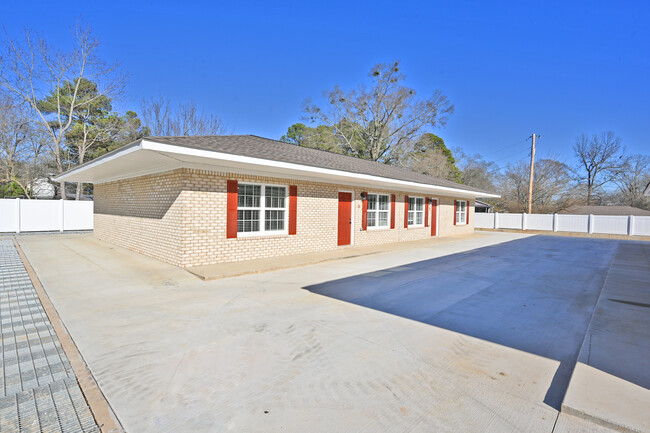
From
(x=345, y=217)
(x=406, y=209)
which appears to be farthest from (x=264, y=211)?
(x=406, y=209)

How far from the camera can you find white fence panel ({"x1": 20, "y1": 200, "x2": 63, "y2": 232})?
17.1 meters

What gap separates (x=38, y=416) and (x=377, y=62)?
105ft

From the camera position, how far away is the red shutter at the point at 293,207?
32.4 ft

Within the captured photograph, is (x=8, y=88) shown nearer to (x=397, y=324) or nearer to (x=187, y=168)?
(x=187, y=168)

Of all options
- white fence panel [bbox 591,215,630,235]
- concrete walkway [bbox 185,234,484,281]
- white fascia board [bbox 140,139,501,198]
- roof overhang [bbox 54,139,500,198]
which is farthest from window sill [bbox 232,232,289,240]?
white fence panel [bbox 591,215,630,235]

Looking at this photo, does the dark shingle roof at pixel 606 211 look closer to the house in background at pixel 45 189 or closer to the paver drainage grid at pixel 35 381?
the paver drainage grid at pixel 35 381

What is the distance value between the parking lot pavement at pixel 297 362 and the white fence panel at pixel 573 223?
22.0 m

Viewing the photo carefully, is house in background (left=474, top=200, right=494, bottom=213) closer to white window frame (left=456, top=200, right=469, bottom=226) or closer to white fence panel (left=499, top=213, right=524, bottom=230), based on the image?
white fence panel (left=499, top=213, right=524, bottom=230)

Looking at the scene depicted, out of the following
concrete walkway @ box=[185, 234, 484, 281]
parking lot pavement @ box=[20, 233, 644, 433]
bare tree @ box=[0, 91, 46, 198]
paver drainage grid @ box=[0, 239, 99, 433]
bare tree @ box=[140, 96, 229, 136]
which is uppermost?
bare tree @ box=[140, 96, 229, 136]

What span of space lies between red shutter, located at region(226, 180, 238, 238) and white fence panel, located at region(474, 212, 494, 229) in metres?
23.9

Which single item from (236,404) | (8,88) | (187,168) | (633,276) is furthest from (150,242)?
(8,88)

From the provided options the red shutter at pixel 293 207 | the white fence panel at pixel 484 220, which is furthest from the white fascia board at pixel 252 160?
the white fence panel at pixel 484 220

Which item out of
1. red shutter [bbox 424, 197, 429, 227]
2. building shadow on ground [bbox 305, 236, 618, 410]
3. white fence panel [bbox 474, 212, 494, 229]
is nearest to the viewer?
building shadow on ground [bbox 305, 236, 618, 410]

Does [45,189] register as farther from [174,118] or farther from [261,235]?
[261,235]
